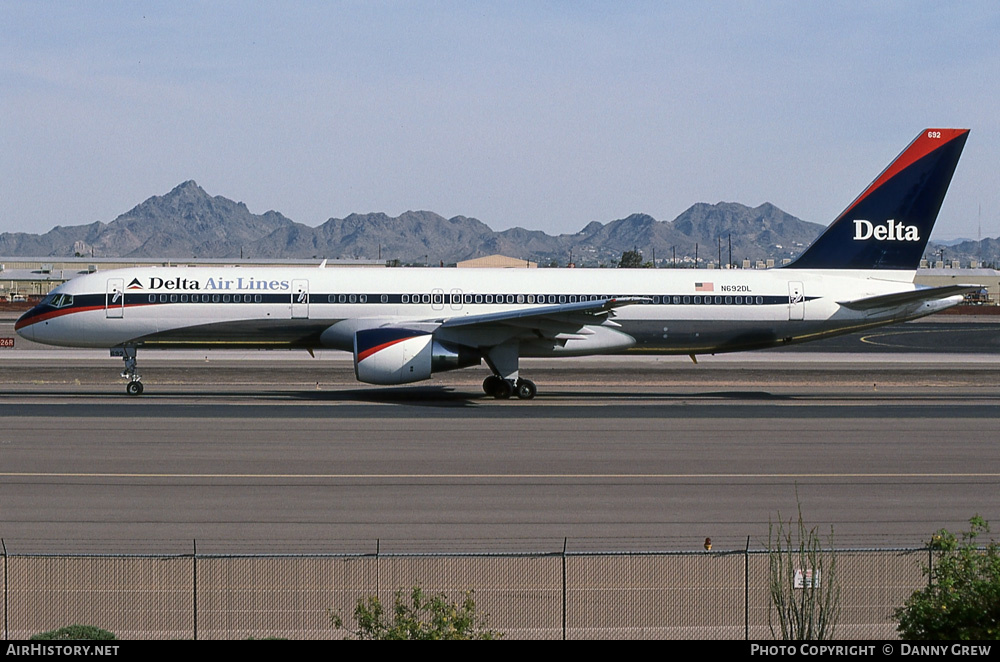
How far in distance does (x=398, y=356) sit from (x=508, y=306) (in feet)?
16.4

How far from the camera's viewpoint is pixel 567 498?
17.6 meters

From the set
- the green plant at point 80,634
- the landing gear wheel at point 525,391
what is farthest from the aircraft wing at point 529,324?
the green plant at point 80,634

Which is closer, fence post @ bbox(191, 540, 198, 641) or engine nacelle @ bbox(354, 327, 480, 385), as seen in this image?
fence post @ bbox(191, 540, 198, 641)

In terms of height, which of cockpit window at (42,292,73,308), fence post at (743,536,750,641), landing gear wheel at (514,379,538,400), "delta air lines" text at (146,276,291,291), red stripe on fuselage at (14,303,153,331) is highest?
"delta air lines" text at (146,276,291,291)

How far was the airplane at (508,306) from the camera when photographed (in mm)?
32625

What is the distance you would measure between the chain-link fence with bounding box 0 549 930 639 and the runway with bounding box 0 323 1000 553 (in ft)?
7.07

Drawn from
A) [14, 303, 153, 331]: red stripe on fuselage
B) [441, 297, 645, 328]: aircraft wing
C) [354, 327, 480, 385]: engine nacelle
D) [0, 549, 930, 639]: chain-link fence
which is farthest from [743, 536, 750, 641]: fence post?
[14, 303, 153, 331]: red stripe on fuselage

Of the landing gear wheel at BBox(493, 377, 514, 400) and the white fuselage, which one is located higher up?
the white fuselage

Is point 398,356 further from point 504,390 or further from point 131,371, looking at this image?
point 131,371

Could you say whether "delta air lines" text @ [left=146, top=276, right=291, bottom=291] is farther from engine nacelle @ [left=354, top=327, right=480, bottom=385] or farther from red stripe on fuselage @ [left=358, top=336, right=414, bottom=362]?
red stripe on fuselage @ [left=358, top=336, right=414, bottom=362]

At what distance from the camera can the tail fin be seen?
1380 inches

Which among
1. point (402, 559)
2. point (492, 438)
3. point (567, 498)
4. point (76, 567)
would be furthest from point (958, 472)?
point (76, 567)

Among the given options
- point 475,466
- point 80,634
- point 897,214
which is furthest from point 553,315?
point 80,634

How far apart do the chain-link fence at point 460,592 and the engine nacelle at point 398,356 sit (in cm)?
1867
